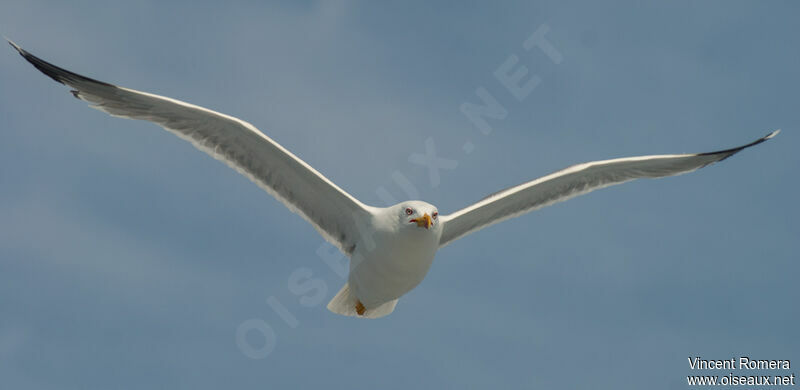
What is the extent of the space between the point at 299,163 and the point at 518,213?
4205 mm

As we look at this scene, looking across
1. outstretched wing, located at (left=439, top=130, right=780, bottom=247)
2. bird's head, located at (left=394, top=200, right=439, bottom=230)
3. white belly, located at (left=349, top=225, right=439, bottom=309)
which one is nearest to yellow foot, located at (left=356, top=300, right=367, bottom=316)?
white belly, located at (left=349, top=225, right=439, bottom=309)

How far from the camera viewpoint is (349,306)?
1619 centimetres

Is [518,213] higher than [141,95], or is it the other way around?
[518,213]

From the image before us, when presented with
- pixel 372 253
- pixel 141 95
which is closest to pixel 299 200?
pixel 372 253

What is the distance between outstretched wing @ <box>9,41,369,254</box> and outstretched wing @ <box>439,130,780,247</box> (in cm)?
191

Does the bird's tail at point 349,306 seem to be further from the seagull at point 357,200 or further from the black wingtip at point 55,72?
the black wingtip at point 55,72

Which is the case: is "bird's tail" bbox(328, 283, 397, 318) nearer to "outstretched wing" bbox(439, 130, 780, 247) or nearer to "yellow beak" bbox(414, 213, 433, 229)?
"outstretched wing" bbox(439, 130, 780, 247)

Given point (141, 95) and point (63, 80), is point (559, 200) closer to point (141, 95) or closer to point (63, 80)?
point (141, 95)

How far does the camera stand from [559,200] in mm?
16609

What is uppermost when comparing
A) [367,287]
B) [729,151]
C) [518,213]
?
[729,151]

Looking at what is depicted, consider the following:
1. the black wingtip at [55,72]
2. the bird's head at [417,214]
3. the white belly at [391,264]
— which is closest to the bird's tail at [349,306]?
the white belly at [391,264]

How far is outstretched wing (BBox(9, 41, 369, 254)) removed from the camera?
14.4m

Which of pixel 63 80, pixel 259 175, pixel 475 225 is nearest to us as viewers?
pixel 63 80

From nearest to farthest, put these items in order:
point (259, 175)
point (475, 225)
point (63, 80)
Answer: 1. point (63, 80)
2. point (259, 175)
3. point (475, 225)
